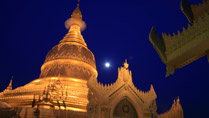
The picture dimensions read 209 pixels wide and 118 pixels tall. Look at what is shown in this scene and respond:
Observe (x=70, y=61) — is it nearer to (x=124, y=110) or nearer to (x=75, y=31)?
(x=75, y=31)

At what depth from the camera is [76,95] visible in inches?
575

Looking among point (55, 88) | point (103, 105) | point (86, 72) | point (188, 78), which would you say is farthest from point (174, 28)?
point (103, 105)

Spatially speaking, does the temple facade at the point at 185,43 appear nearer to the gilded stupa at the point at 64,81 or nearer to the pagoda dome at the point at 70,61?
the gilded stupa at the point at 64,81

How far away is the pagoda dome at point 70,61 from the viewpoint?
18.2 metres

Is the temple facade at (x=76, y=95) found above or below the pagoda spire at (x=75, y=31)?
below

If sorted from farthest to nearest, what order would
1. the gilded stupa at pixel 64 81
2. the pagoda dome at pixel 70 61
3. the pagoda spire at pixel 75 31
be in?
the pagoda spire at pixel 75 31 → the pagoda dome at pixel 70 61 → the gilded stupa at pixel 64 81

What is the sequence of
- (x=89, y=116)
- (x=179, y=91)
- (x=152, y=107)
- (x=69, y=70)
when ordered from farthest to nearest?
(x=179, y=91)
(x=69, y=70)
(x=152, y=107)
(x=89, y=116)

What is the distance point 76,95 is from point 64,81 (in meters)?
2.45

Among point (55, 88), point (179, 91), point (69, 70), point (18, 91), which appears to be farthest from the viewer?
point (179, 91)

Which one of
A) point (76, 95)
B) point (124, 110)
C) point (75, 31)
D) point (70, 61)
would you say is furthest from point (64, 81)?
point (124, 110)

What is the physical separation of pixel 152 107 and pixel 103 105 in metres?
2.70

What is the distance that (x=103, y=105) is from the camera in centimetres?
889

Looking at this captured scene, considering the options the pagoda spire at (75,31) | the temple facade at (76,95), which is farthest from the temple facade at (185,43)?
the pagoda spire at (75,31)

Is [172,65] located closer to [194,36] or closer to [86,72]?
[194,36]
